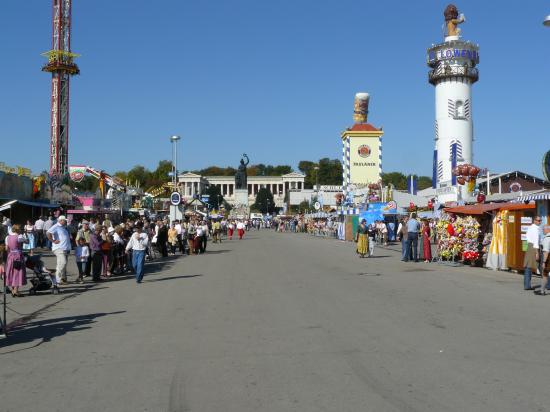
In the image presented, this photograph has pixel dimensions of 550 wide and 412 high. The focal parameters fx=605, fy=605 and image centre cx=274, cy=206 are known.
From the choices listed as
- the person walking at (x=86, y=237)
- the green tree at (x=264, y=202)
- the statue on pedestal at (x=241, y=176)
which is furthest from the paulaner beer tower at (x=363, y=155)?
the green tree at (x=264, y=202)

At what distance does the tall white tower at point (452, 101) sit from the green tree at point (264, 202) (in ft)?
319

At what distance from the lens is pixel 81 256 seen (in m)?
17.6

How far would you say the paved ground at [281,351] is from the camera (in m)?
5.68

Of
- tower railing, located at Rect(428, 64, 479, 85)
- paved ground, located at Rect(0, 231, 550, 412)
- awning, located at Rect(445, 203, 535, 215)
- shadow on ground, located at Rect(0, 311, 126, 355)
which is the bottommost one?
shadow on ground, located at Rect(0, 311, 126, 355)

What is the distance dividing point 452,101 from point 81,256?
160 feet

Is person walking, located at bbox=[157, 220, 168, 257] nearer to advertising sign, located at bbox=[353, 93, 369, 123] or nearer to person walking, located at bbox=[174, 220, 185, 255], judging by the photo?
person walking, located at bbox=[174, 220, 185, 255]

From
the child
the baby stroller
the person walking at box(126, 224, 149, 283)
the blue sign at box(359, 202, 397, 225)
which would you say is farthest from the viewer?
the blue sign at box(359, 202, 397, 225)

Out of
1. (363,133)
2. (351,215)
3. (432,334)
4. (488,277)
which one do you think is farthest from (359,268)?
(363,133)

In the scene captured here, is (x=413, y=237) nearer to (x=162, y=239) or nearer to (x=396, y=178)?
(x=162, y=239)

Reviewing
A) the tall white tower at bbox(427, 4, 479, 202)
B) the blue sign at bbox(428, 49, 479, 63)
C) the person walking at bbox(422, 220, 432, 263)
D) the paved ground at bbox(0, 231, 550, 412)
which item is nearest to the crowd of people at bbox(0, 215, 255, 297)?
the paved ground at bbox(0, 231, 550, 412)

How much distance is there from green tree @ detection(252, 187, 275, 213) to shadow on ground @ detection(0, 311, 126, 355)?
143930 millimetres

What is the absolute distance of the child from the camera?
17547 mm

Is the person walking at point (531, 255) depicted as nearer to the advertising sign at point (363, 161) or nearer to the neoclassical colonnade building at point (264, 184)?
the advertising sign at point (363, 161)


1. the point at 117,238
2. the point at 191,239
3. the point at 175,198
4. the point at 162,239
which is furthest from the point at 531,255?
the point at 175,198
